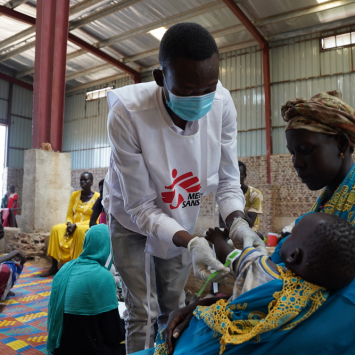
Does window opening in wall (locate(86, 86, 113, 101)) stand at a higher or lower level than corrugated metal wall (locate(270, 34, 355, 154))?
higher

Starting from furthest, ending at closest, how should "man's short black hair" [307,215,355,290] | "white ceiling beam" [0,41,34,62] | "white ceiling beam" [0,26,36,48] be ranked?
"white ceiling beam" [0,41,34,62] → "white ceiling beam" [0,26,36,48] → "man's short black hair" [307,215,355,290]

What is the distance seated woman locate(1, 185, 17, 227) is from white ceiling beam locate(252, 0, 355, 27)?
30.4 ft

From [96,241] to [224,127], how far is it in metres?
1.27

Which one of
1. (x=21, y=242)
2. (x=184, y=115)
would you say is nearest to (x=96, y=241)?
(x=184, y=115)

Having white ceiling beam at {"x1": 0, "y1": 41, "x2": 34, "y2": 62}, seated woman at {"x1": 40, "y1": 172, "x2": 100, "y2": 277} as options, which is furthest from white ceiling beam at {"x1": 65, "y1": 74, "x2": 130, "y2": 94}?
seated woman at {"x1": 40, "y1": 172, "x2": 100, "y2": 277}

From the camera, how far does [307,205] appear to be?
9.73m

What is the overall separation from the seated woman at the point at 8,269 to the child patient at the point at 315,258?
134 inches

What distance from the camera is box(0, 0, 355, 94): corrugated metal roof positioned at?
891cm

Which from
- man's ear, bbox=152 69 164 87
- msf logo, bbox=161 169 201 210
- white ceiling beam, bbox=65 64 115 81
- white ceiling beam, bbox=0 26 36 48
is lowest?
msf logo, bbox=161 169 201 210

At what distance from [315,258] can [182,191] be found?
868 millimetres

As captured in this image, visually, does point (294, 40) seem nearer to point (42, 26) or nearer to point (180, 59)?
point (42, 26)

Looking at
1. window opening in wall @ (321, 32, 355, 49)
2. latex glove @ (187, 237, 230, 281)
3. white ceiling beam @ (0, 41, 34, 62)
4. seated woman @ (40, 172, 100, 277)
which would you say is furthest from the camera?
white ceiling beam @ (0, 41, 34, 62)

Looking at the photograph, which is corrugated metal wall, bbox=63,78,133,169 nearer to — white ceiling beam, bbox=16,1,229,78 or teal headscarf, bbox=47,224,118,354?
white ceiling beam, bbox=16,1,229,78

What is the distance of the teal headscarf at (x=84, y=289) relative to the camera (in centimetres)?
230
